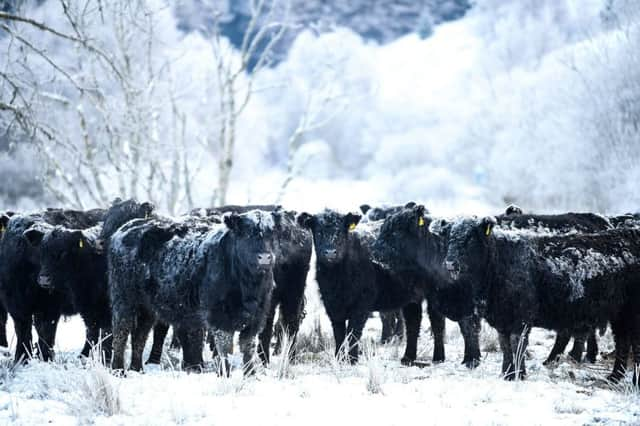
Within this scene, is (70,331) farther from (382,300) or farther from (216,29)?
Result: (216,29)

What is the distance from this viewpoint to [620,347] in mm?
6340

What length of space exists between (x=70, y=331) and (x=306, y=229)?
5.07 metres

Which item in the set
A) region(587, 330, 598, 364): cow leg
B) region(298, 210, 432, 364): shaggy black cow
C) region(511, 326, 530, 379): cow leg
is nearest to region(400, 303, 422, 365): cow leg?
region(298, 210, 432, 364): shaggy black cow

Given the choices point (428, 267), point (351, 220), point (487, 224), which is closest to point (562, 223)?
point (428, 267)

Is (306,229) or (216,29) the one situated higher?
(216,29)

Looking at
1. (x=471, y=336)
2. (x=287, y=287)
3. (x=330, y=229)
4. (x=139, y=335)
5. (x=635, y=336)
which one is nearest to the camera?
(x=635, y=336)

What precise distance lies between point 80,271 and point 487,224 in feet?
16.2

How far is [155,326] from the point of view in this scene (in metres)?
7.39

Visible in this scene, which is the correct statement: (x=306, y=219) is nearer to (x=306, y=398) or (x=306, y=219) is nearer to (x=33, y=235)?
(x=306, y=398)

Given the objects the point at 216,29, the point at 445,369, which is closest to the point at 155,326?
the point at 445,369

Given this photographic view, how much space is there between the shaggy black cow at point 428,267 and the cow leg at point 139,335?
3019mm

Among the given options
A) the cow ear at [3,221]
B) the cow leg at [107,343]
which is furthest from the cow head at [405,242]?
the cow ear at [3,221]

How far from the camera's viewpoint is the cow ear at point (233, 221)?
19.8ft

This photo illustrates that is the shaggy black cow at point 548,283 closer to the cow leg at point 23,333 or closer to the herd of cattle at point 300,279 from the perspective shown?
the herd of cattle at point 300,279
